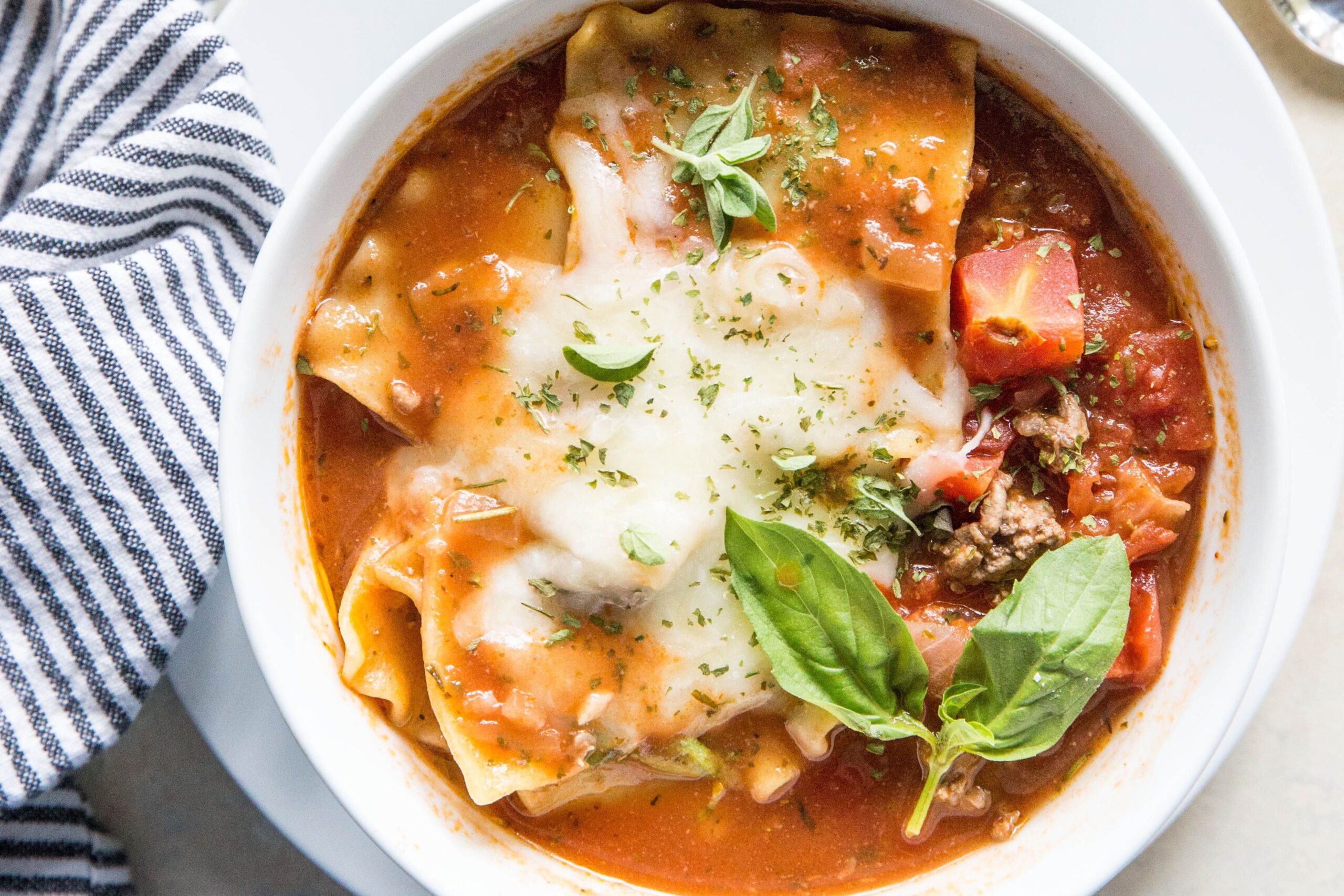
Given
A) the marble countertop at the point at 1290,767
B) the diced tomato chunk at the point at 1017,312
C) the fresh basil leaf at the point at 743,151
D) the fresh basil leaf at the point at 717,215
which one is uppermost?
the fresh basil leaf at the point at 743,151

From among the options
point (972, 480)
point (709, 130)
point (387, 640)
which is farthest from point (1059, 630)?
point (387, 640)

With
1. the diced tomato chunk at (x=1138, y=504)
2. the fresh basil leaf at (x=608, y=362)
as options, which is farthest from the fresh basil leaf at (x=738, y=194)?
the diced tomato chunk at (x=1138, y=504)

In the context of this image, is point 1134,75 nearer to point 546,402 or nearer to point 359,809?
point 546,402

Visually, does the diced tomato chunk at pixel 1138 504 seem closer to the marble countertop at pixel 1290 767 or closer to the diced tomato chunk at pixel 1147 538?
the diced tomato chunk at pixel 1147 538

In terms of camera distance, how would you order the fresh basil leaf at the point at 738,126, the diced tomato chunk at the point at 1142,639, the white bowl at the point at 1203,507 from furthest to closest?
the diced tomato chunk at the point at 1142,639
the fresh basil leaf at the point at 738,126
the white bowl at the point at 1203,507

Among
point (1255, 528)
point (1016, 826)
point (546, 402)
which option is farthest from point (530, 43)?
point (1016, 826)

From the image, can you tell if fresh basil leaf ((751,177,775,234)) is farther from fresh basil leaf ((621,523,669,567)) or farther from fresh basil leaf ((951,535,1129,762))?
fresh basil leaf ((951,535,1129,762))
